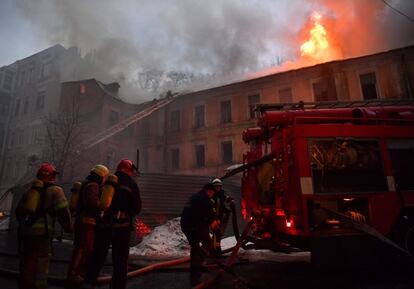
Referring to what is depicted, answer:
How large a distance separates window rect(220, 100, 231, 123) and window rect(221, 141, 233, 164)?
200cm

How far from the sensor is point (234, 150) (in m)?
23.8

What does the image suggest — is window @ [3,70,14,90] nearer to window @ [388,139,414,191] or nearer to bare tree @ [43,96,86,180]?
bare tree @ [43,96,86,180]

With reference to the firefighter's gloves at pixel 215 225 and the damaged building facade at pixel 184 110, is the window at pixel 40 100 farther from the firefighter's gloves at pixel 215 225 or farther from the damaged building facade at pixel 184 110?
the firefighter's gloves at pixel 215 225

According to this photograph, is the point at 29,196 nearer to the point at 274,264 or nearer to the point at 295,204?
the point at 295,204

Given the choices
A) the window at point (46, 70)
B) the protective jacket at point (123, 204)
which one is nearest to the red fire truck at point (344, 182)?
the protective jacket at point (123, 204)

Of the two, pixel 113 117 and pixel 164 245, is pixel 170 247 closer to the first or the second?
pixel 164 245

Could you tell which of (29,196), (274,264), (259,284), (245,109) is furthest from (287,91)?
(29,196)

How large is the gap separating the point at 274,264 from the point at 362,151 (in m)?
3.27

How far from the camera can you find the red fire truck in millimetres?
4859

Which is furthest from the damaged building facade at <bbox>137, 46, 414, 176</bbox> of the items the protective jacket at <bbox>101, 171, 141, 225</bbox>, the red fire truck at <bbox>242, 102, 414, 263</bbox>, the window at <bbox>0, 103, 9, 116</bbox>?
the protective jacket at <bbox>101, 171, 141, 225</bbox>

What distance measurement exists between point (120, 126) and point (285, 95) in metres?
15.3

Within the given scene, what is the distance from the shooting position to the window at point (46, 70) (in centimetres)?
3353

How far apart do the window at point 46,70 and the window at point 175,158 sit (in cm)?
1862

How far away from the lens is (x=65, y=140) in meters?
23.2
